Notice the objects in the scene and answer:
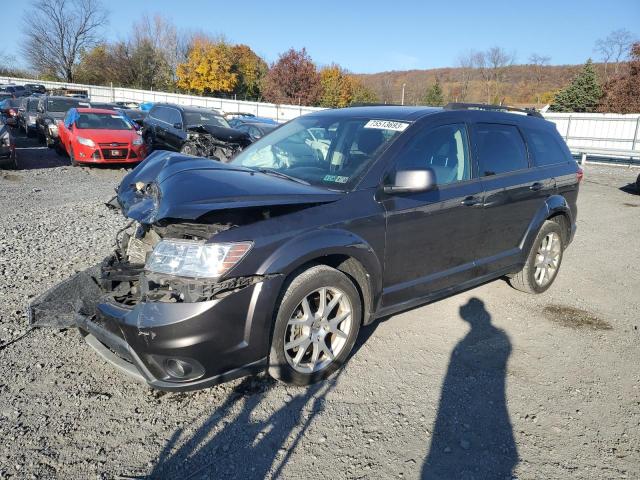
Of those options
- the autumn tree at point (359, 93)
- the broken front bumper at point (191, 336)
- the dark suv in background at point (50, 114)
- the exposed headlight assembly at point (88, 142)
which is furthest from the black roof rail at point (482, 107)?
the autumn tree at point (359, 93)

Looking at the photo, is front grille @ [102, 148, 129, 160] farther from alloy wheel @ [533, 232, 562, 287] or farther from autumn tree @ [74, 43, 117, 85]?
autumn tree @ [74, 43, 117, 85]

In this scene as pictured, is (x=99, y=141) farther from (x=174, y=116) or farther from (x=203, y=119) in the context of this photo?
(x=203, y=119)

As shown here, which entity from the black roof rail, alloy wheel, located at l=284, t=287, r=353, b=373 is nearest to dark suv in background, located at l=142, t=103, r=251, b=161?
the black roof rail

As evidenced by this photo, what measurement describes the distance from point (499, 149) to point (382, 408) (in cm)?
276

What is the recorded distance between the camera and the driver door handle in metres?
4.12

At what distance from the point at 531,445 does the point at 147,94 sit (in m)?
53.1

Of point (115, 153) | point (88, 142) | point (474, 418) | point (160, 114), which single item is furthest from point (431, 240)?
point (160, 114)

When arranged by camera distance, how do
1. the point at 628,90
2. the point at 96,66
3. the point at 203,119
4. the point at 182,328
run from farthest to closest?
the point at 96,66
the point at 628,90
the point at 203,119
the point at 182,328

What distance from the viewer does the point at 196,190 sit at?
3.02m

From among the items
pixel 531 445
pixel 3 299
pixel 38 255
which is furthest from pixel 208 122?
pixel 531 445

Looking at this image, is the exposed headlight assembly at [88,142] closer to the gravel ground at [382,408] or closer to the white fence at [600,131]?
the gravel ground at [382,408]

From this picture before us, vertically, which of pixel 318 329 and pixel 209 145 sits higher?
pixel 209 145

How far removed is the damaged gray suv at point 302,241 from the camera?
2820mm

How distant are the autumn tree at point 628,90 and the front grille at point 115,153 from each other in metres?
41.8
